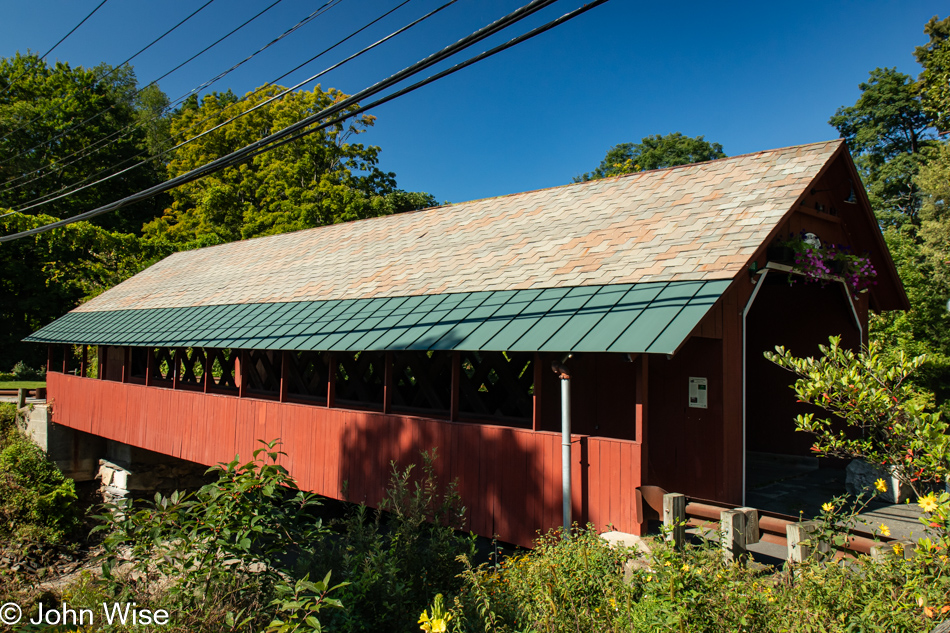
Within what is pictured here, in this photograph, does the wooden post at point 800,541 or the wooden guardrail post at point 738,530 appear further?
the wooden guardrail post at point 738,530

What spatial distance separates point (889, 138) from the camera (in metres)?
34.8

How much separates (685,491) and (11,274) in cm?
3647

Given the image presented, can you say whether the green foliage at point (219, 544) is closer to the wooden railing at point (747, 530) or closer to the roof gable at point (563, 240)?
the wooden railing at point (747, 530)

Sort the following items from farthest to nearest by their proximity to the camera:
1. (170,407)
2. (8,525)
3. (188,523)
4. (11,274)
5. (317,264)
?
1. (11,274)
2. (8,525)
3. (317,264)
4. (170,407)
5. (188,523)

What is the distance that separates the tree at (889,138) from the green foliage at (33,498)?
1352 inches

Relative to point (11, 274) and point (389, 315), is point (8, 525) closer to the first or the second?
point (389, 315)

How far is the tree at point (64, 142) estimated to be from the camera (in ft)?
120

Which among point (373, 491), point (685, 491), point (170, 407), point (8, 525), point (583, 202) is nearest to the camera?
point (685, 491)

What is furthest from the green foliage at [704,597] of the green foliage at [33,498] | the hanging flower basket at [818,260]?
the green foliage at [33,498]

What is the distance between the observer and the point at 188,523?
4.80 m

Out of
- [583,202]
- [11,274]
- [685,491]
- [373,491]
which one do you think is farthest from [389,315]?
[11,274]

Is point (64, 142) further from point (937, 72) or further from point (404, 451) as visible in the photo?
point (937, 72)

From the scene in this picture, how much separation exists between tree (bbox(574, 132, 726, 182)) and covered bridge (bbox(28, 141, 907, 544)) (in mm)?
35404

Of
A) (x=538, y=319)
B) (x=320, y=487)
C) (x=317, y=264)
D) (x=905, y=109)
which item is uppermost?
(x=905, y=109)
